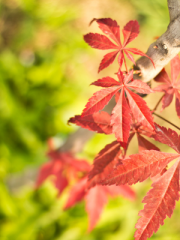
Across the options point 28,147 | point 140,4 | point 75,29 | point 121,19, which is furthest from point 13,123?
point 140,4

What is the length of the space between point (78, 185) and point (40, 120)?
0.97 meters

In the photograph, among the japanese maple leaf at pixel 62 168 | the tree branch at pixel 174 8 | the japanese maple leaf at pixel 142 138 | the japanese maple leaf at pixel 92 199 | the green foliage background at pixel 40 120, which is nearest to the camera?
the tree branch at pixel 174 8

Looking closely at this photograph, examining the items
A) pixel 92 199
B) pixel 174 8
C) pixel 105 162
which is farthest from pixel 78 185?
pixel 174 8

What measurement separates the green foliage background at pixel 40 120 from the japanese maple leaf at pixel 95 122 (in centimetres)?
93

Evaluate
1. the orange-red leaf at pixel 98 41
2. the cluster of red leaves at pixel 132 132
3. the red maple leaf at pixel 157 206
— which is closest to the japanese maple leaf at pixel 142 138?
the cluster of red leaves at pixel 132 132

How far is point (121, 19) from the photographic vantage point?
Result: 2674mm

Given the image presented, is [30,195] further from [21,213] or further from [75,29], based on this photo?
[75,29]

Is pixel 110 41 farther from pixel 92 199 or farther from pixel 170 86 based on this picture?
pixel 92 199

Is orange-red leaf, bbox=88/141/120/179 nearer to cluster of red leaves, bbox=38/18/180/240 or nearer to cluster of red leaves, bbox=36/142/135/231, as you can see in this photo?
cluster of red leaves, bbox=38/18/180/240

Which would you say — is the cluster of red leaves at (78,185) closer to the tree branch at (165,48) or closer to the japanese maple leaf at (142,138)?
the japanese maple leaf at (142,138)

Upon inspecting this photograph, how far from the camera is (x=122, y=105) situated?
50 cm

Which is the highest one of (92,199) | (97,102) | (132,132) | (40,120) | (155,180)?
(40,120)

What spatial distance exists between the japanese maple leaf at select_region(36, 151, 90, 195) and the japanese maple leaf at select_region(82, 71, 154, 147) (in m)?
0.71

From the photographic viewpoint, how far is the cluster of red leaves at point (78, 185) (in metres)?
1.03
